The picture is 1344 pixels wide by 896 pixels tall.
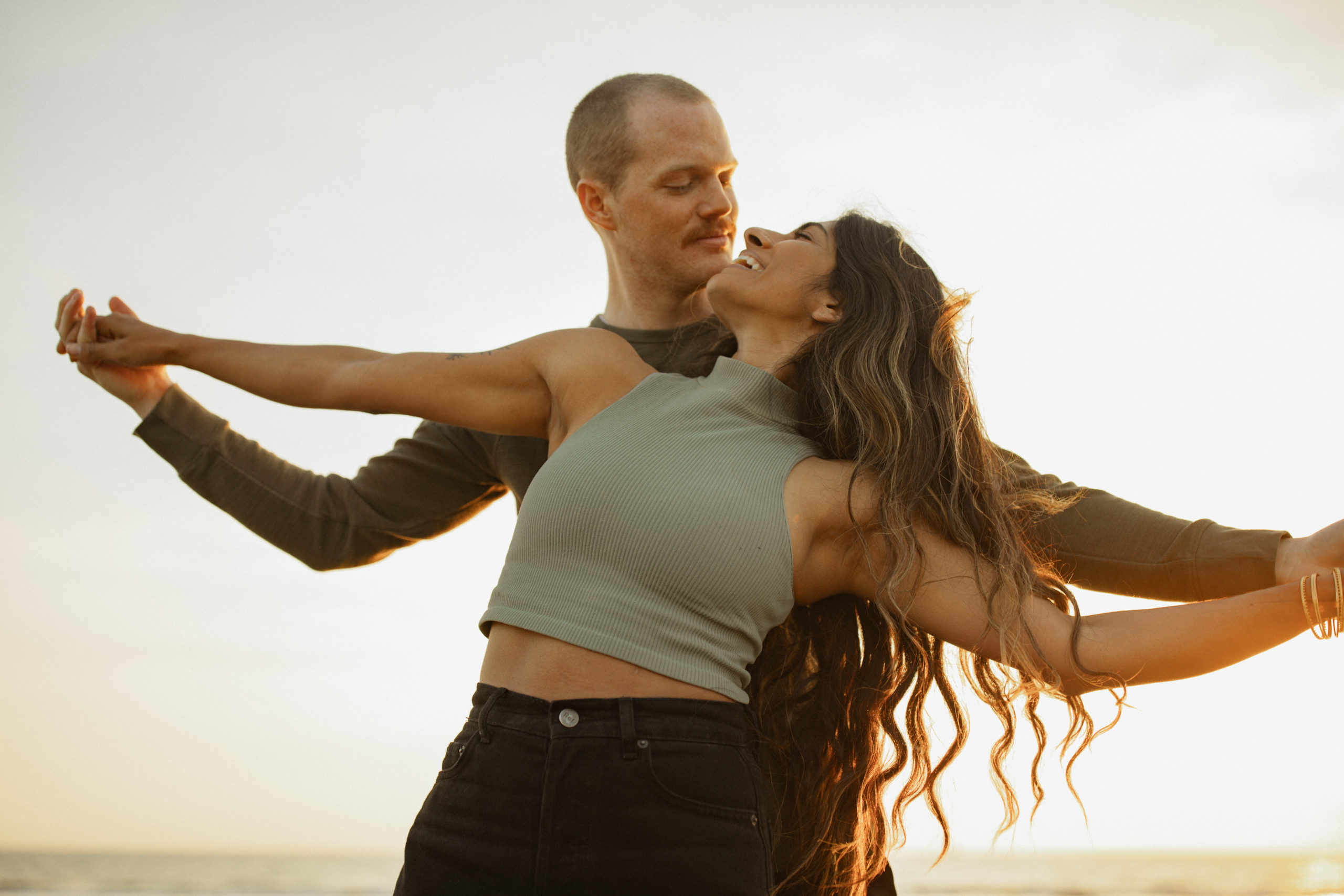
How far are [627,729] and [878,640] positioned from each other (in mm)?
845

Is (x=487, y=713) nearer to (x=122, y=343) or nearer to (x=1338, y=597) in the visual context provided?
(x=122, y=343)

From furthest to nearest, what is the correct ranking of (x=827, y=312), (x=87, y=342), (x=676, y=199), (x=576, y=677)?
(x=676, y=199) → (x=87, y=342) → (x=827, y=312) → (x=576, y=677)

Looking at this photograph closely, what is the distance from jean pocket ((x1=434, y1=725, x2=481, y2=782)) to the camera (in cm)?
192

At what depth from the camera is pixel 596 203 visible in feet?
11.1

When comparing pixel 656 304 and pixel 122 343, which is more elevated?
pixel 656 304

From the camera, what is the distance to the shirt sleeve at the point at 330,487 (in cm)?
285

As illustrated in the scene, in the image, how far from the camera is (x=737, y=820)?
1.90 meters

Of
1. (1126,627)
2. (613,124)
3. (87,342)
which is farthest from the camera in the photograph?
(613,124)

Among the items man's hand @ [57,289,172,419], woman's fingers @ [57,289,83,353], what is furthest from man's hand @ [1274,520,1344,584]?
woman's fingers @ [57,289,83,353]

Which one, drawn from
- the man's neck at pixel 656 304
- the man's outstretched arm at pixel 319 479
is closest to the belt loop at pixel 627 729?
the man's outstretched arm at pixel 319 479

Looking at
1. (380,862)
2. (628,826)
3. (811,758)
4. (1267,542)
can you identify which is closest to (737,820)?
(628,826)

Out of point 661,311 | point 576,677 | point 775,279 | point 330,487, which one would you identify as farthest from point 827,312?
point 330,487

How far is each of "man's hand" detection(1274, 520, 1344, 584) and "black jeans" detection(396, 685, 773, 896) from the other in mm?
1259

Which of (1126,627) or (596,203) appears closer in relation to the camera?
(1126,627)
